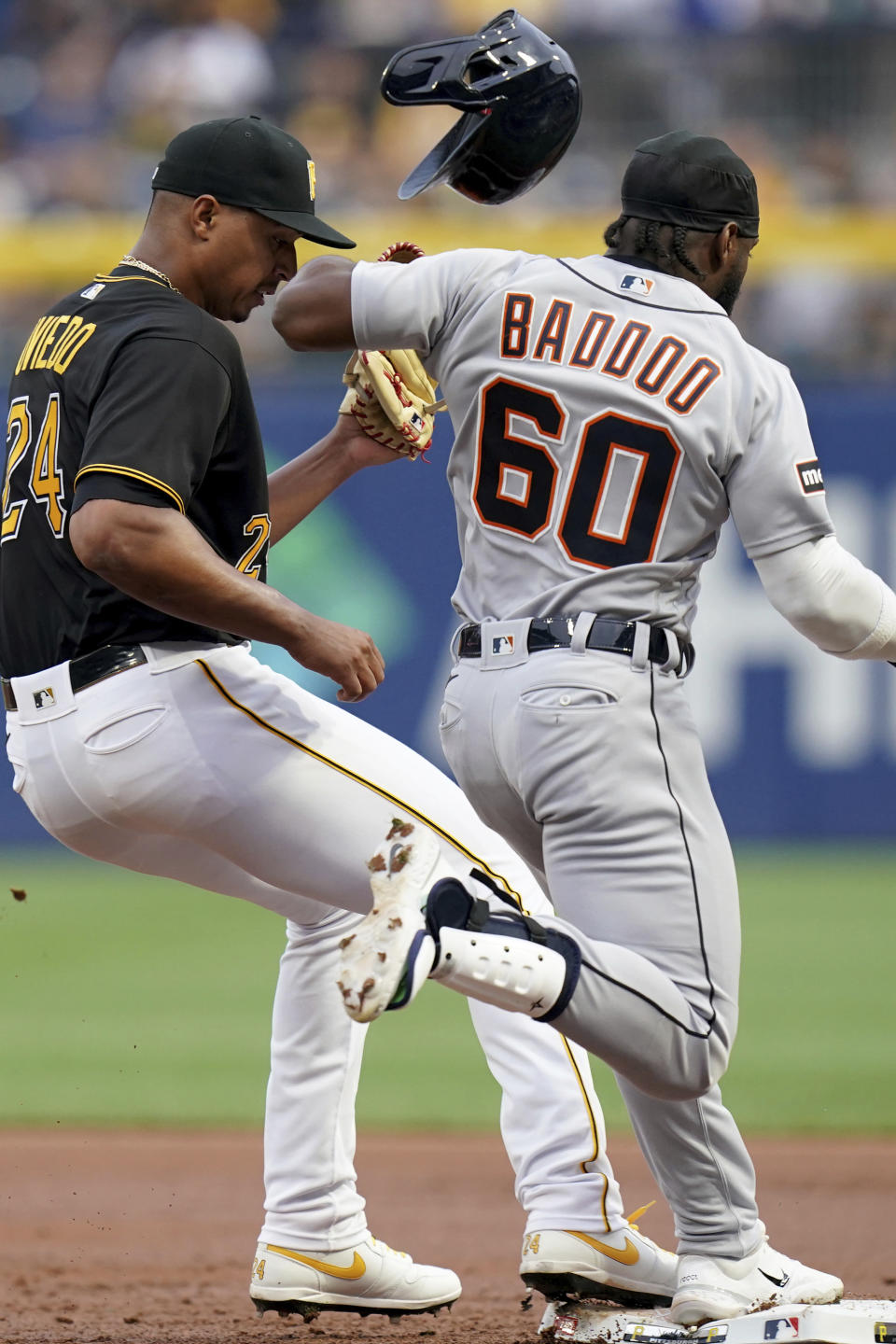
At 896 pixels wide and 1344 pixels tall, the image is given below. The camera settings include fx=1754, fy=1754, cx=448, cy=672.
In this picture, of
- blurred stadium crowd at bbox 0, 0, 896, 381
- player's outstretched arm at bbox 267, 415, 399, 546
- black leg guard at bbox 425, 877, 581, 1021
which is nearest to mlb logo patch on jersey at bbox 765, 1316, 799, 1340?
black leg guard at bbox 425, 877, 581, 1021

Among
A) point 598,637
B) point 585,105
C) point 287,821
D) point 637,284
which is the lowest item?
point 287,821

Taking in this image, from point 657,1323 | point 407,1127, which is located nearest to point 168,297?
point 657,1323

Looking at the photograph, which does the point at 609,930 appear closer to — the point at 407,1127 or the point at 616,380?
the point at 616,380

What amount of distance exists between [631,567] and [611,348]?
36 centimetres

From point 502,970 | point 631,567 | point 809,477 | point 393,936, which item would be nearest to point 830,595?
point 809,477

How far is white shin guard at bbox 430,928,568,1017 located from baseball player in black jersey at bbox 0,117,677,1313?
0.52m

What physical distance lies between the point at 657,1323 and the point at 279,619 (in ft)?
4.50

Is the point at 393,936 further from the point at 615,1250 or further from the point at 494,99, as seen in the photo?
the point at 494,99

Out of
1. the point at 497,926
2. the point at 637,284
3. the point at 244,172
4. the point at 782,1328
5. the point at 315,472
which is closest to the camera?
the point at 497,926

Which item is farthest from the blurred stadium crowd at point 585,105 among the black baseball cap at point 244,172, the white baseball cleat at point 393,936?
the white baseball cleat at point 393,936

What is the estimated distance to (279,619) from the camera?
2895 millimetres

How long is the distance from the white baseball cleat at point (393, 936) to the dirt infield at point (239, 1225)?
3.65 feet

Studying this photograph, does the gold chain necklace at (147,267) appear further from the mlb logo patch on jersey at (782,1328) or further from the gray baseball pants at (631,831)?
the mlb logo patch on jersey at (782,1328)

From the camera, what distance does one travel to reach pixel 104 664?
3.06 meters
